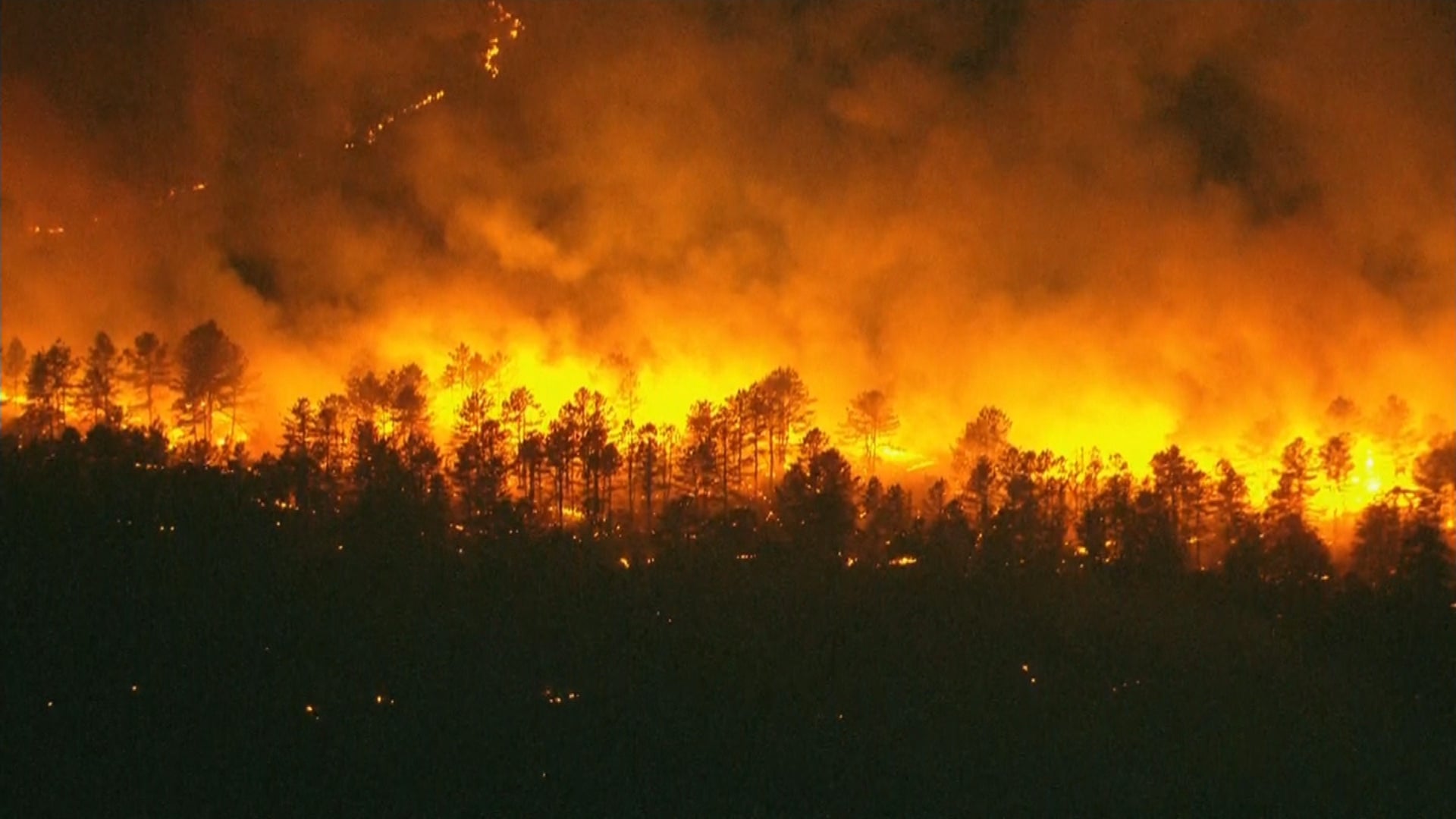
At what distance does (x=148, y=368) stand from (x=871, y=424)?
15842mm

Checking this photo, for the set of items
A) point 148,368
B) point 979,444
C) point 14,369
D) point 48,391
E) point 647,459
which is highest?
point 14,369

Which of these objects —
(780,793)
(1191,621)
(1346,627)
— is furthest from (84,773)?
(1346,627)

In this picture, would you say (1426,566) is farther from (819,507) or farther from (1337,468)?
(819,507)

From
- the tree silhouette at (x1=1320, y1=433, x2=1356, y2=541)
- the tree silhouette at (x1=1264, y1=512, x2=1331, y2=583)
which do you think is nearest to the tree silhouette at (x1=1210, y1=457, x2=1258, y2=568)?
the tree silhouette at (x1=1264, y1=512, x2=1331, y2=583)

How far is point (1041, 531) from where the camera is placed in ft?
78.0

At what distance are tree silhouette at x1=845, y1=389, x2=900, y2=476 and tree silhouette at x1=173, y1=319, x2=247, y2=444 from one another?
1362 centimetres

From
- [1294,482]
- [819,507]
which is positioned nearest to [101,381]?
[819,507]

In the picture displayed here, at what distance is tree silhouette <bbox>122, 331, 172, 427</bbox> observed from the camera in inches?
1190

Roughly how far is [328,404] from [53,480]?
8.41 metres

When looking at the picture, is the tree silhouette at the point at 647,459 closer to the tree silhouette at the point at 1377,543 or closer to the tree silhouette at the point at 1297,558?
the tree silhouette at the point at 1297,558

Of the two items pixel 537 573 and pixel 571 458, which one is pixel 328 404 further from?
pixel 537 573

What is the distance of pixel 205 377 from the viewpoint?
29672 millimetres

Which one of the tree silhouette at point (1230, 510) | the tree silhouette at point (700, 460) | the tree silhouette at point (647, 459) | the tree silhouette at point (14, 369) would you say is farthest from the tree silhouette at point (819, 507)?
the tree silhouette at point (14, 369)

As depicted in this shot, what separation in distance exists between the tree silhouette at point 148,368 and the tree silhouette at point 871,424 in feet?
49.9
